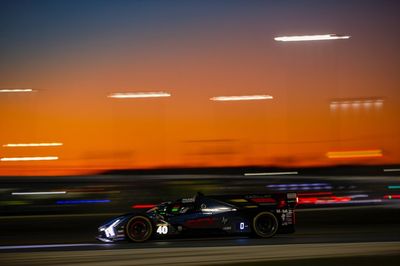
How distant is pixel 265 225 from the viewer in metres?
11.0

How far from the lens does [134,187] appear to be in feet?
73.3

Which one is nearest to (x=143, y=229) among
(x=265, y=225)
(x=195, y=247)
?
(x=195, y=247)

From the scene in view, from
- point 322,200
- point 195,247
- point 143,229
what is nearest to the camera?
point 195,247

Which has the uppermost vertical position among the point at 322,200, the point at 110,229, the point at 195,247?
the point at 110,229

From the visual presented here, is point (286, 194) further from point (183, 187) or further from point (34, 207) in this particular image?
point (34, 207)

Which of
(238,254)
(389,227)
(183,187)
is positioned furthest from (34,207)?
(238,254)

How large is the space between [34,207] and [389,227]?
534 inches

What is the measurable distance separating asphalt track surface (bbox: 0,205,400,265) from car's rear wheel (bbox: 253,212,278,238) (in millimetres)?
195

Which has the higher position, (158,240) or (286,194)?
(286,194)

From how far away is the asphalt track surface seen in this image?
8.06 meters

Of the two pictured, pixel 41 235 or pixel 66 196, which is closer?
pixel 41 235

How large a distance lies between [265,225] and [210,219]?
1068 mm

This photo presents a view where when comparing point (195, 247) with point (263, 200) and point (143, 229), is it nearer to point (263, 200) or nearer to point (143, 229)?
point (143, 229)

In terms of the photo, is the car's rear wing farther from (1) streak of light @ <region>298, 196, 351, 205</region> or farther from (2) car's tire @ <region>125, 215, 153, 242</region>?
(1) streak of light @ <region>298, 196, 351, 205</region>
